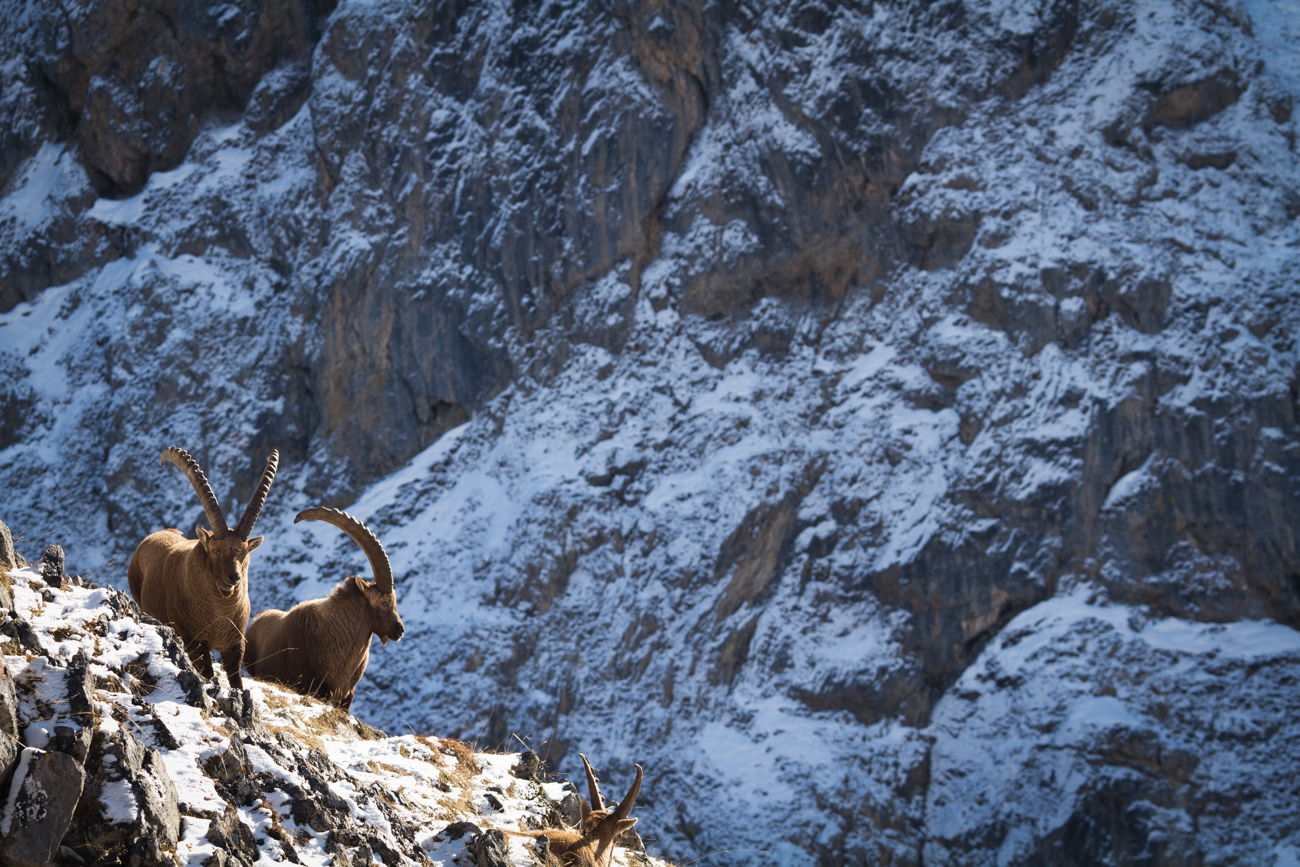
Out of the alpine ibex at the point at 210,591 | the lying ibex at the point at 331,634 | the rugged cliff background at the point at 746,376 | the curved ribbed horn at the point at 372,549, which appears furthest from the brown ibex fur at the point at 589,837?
the rugged cliff background at the point at 746,376

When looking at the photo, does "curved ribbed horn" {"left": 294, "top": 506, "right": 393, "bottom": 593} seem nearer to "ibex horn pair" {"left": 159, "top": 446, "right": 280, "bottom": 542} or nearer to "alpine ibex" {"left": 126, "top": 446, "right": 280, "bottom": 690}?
"ibex horn pair" {"left": 159, "top": 446, "right": 280, "bottom": 542}

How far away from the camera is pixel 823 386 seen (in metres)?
23.7

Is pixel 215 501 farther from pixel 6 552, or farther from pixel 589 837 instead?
pixel 589 837

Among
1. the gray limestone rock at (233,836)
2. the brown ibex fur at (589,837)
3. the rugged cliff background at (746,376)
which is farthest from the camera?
the rugged cliff background at (746,376)

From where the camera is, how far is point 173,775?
4031 mm

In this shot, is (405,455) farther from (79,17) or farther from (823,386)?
(79,17)

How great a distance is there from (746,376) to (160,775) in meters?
20.8

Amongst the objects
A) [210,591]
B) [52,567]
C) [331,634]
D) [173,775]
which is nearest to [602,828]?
[173,775]

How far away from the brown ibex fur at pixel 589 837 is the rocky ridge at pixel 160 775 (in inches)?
9.1

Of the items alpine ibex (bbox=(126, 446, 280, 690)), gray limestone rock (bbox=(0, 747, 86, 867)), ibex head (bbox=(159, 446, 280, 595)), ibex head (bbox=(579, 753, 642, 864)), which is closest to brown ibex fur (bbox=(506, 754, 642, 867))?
ibex head (bbox=(579, 753, 642, 864))

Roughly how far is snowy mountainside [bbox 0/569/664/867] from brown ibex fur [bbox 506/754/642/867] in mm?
243

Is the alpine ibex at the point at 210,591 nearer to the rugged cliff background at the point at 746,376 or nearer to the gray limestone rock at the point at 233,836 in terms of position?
the gray limestone rock at the point at 233,836

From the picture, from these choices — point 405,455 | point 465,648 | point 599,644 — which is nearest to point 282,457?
point 405,455

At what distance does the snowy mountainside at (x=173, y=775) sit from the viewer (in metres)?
A: 3.52
